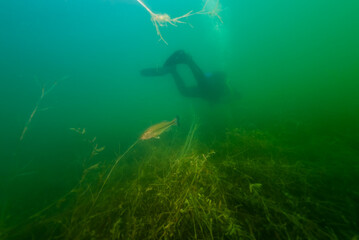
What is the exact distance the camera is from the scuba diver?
9344mm

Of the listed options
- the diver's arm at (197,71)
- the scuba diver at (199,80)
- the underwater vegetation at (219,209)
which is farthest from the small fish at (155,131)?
the scuba diver at (199,80)

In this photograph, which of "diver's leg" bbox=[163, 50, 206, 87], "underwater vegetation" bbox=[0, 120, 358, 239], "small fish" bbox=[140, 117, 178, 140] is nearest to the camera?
"underwater vegetation" bbox=[0, 120, 358, 239]

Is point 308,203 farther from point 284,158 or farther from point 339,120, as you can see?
point 339,120

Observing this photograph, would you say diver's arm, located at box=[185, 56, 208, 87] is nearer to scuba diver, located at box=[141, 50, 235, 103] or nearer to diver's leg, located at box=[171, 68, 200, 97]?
scuba diver, located at box=[141, 50, 235, 103]

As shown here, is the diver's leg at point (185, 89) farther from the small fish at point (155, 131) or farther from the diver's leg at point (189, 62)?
the small fish at point (155, 131)

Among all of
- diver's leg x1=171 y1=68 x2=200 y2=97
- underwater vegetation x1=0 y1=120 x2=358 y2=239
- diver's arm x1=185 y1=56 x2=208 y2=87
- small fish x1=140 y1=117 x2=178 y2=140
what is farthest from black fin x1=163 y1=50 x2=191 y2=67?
underwater vegetation x1=0 y1=120 x2=358 y2=239

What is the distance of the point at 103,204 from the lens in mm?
2168

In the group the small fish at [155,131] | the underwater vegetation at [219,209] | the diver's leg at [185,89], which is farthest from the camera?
the diver's leg at [185,89]

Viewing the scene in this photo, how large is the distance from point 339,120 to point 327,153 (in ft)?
10.9

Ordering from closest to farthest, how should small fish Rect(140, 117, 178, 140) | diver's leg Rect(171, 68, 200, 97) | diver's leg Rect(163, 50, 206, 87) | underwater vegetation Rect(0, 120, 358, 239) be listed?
underwater vegetation Rect(0, 120, 358, 239)
small fish Rect(140, 117, 178, 140)
diver's leg Rect(163, 50, 206, 87)
diver's leg Rect(171, 68, 200, 97)

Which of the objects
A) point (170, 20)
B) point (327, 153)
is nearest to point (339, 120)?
point (327, 153)

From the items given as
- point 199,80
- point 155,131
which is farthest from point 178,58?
point 155,131

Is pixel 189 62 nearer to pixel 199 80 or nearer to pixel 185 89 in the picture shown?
pixel 199 80

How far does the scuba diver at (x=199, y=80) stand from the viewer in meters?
9.34
